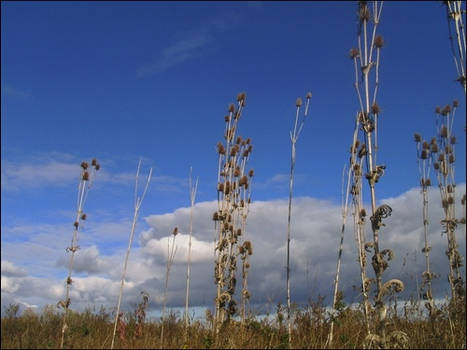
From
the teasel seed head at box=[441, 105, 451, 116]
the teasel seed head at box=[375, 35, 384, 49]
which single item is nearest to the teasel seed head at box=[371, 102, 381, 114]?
the teasel seed head at box=[375, 35, 384, 49]

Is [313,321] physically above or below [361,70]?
below

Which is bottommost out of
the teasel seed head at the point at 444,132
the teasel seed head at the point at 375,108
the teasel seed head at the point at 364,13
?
the teasel seed head at the point at 375,108

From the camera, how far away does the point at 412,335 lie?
677cm

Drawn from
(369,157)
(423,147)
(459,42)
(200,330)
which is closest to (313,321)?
(200,330)

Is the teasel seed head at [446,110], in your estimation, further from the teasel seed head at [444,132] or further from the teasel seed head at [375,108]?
the teasel seed head at [375,108]

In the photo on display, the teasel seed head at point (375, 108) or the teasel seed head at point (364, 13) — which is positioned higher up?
the teasel seed head at point (364, 13)

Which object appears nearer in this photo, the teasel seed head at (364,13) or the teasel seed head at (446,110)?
the teasel seed head at (364,13)

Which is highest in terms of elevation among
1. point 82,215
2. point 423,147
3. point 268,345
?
point 423,147

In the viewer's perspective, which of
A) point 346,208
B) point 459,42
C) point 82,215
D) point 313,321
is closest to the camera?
point 459,42

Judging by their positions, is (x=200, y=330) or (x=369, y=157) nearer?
(x=369, y=157)

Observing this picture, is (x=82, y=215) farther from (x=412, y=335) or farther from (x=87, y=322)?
(x=412, y=335)

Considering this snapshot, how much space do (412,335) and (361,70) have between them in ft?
13.5

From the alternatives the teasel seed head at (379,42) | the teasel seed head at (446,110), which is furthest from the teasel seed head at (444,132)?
the teasel seed head at (379,42)

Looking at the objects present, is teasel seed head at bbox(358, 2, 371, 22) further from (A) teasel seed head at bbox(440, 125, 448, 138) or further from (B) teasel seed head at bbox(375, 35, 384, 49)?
(A) teasel seed head at bbox(440, 125, 448, 138)
